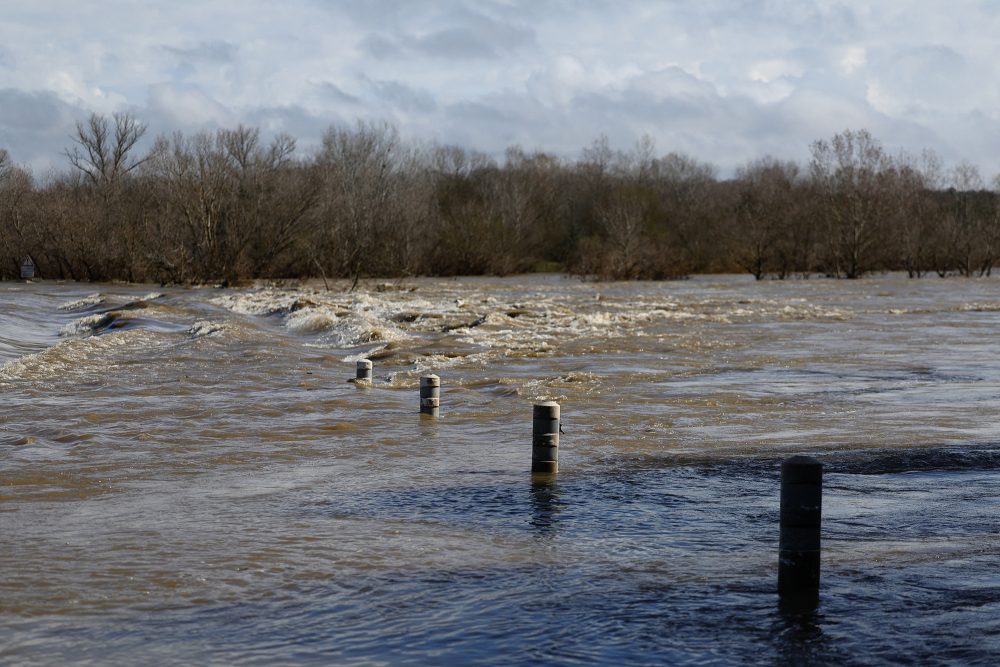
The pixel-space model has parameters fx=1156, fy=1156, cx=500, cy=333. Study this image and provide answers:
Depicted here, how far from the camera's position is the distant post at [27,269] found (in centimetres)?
6762

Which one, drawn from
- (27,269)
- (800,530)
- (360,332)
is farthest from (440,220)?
(800,530)

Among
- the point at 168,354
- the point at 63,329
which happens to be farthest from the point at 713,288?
the point at 168,354

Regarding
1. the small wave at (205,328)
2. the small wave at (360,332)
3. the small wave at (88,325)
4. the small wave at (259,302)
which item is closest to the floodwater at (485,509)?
the small wave at (360,332)

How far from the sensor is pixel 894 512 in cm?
1077

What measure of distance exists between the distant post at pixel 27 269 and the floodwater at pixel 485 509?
4402cm

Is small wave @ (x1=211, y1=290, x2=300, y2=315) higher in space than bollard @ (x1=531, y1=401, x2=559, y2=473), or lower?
higher

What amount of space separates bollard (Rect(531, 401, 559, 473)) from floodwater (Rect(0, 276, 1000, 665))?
255 millimetres

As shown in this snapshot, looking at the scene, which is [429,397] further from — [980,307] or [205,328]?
[980,307]

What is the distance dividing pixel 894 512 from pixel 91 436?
1029 cm

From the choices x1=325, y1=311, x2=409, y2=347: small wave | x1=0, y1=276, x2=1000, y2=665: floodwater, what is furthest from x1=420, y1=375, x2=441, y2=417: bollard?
x1=325, y1=311, x2=409, y2=347: small wave

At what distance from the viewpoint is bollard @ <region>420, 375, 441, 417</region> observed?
666 inches

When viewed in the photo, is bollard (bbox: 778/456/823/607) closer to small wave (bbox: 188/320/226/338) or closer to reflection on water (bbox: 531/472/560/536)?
reflection on water (bbox: 531/472/560/536)

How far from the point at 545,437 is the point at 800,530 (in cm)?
491

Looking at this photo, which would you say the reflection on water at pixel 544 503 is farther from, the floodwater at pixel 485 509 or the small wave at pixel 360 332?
the small wave at pixel 360 332
